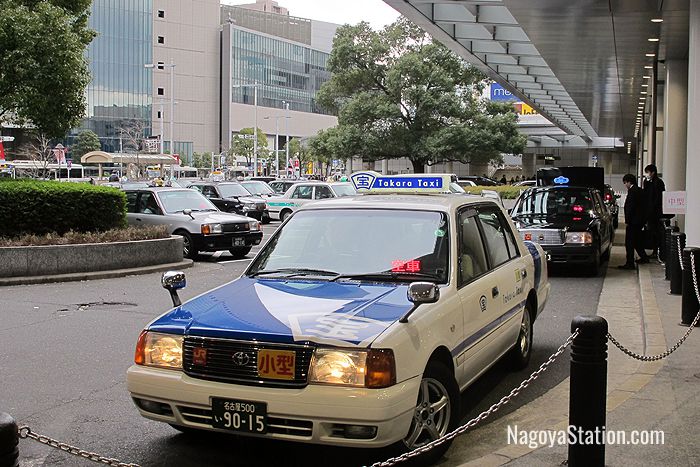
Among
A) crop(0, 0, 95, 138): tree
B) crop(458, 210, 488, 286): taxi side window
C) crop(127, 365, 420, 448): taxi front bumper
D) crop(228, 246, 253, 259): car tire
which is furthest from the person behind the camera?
crop(228, 246, 253, 259): car tire

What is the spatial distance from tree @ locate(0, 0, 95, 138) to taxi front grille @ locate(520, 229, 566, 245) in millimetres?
9729

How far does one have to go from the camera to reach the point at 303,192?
29516 mm

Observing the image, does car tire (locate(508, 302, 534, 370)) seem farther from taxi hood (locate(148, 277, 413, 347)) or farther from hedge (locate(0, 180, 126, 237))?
hedge (locate(0, 180, 126, 237))

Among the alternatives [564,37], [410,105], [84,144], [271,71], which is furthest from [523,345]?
[271,71]

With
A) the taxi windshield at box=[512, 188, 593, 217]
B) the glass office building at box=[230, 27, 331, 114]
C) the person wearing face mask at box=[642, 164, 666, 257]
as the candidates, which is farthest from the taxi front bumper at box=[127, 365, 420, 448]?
the glass office building at box=[230, 27, 331, 114]

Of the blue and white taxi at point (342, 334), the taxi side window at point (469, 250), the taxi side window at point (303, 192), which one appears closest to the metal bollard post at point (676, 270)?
the blue and white taxi at point (342, 334)

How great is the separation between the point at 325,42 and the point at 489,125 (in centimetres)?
10378

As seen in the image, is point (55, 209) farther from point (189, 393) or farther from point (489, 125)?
point (489, 125)

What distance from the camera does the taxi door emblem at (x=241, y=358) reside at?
4629 mm

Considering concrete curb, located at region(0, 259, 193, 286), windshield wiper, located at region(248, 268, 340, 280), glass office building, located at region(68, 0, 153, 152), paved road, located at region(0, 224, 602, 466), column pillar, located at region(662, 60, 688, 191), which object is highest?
glass office building, located at region(68, 0, 153, 152)

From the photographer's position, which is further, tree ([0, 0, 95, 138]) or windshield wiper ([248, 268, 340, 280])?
tree ([0, 0, 95, 138])

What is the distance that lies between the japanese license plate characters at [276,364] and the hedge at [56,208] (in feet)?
36.7

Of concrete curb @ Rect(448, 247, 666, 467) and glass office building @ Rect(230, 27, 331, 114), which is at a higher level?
glass office building @ Rect(230, 27, 331, 114)

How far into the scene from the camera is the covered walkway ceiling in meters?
15.5
